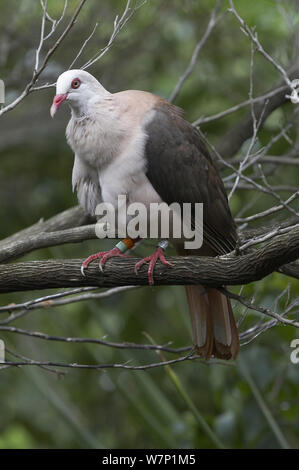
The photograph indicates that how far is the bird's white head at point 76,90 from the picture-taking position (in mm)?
3400

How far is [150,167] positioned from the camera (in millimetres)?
3426

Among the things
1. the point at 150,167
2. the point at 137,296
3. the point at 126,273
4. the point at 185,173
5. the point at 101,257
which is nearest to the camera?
the point at 126,273

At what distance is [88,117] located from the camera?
350cm

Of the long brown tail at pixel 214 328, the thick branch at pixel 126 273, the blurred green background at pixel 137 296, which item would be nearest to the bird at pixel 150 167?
the long brown tail at pixel 214 328

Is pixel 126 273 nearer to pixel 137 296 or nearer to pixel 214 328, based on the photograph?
pixel 214 328

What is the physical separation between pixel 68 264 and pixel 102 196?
478mm

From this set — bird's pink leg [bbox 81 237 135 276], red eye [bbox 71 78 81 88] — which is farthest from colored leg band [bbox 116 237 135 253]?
red eye [bbox 71 78 81 88]

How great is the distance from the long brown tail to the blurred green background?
59 cm

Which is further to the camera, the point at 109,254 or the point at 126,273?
the point at 109,254

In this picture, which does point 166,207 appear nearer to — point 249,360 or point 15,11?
point 249,360

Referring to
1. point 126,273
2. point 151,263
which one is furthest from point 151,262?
point 126,273

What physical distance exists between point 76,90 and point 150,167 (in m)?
0.52

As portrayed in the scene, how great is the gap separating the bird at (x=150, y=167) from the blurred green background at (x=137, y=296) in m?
0.63
